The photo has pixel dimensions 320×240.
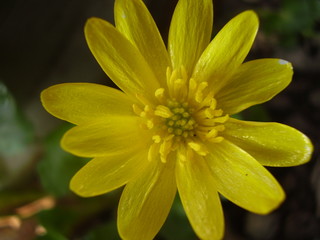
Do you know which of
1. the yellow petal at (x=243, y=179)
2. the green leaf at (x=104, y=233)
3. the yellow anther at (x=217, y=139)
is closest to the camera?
the yellow petal at (x=243, y=179)

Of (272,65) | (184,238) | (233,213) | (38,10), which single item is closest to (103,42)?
(272,65)

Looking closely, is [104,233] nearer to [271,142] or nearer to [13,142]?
[13,142]

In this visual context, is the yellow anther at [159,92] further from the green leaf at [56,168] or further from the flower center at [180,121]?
the green leaf at [56,168]

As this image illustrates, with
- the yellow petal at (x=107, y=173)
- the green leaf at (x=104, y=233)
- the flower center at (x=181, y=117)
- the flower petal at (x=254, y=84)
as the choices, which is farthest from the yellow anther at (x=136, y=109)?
the green leaf at (x=104, y=233)

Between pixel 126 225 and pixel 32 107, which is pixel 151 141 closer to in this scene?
pixel 126 225

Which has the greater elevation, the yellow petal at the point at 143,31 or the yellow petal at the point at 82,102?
the yellow petal at the point at 143,31

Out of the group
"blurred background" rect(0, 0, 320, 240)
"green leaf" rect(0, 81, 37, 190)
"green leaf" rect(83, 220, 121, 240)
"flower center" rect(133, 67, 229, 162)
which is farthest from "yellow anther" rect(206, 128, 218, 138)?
"green leaf" rect(0, 81, 37, 190)

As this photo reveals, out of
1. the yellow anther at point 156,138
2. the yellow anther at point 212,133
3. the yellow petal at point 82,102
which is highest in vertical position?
the yellow petal at point 82,102
